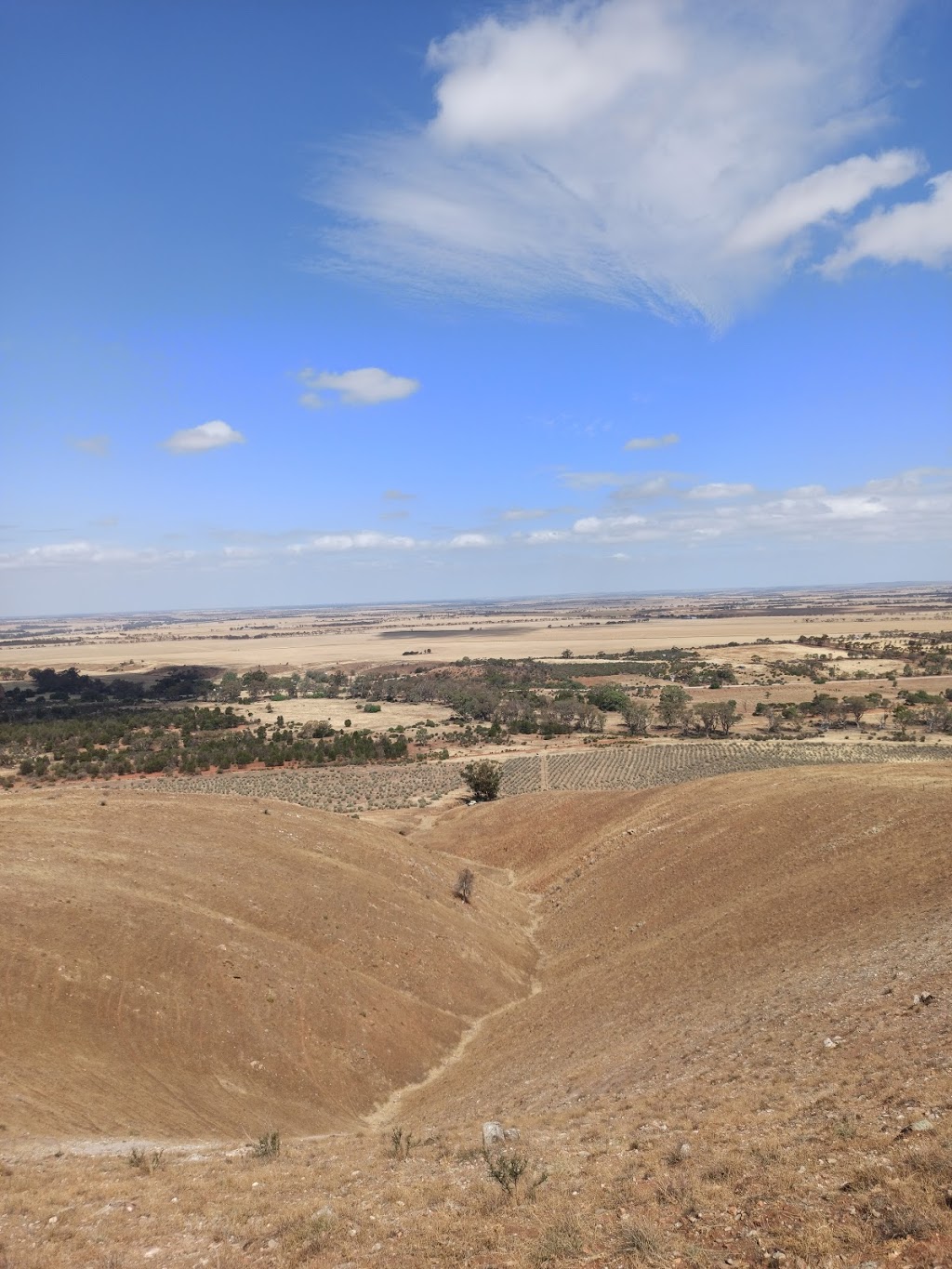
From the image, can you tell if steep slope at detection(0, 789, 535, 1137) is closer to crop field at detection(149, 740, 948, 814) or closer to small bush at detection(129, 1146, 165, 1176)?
small bush at detection(129, 1146, 165, 1176)

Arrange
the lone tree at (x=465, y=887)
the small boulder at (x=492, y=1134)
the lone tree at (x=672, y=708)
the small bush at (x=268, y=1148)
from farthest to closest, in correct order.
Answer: the lone tree at (x=672, y=708)
the lone tree at (x=465, y=887)
the small bush at (x=268, y=1148)
the small boulder at (x=492, y=1134)

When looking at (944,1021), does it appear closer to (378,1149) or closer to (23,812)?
(378,1149)

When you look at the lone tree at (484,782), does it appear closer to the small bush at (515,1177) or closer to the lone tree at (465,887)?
the lone tree at (465,887)

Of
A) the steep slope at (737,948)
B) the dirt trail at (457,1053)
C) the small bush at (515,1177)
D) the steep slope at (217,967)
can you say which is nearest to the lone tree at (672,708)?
the steep slope at (737,948)

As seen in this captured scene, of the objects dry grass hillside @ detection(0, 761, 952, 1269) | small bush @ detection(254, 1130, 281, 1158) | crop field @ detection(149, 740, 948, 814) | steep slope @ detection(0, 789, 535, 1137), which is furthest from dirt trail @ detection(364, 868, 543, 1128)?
crop field @ detection(149, 740, 948, 814)

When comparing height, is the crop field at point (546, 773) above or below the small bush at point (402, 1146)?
below

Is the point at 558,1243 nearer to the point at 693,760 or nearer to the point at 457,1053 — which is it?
the point at 457,1053
